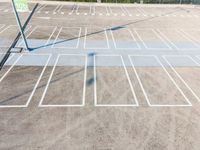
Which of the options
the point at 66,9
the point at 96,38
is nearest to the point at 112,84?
the point at 96,38

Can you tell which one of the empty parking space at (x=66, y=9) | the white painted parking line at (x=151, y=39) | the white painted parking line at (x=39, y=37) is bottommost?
the white painted parking line at (x=151, y=39)

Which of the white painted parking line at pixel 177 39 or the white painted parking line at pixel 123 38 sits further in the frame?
the white painted parking line at pixel 177 39

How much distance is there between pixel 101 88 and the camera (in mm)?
13781

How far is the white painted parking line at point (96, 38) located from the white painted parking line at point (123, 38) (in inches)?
36.7

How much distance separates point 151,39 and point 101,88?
10.5 m

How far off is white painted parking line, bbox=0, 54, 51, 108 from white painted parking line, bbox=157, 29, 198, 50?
12.0 metres

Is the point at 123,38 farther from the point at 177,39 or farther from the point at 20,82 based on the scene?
the point at 20,82

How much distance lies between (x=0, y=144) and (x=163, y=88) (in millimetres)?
9795

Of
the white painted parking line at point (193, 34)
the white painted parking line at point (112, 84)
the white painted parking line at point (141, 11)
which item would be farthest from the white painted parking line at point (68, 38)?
the white painted parking line at point (141, 11)

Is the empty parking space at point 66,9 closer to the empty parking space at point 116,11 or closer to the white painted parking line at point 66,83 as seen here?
the empty parking space at point 116,11

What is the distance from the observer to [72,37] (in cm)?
2161

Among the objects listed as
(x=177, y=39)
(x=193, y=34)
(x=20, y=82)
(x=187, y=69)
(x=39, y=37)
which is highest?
(x=39, y=37)

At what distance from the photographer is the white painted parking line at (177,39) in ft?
67.0

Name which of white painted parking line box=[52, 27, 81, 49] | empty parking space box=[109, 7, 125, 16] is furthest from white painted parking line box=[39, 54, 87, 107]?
empty parking space box=[109, 7, 125, 16]
